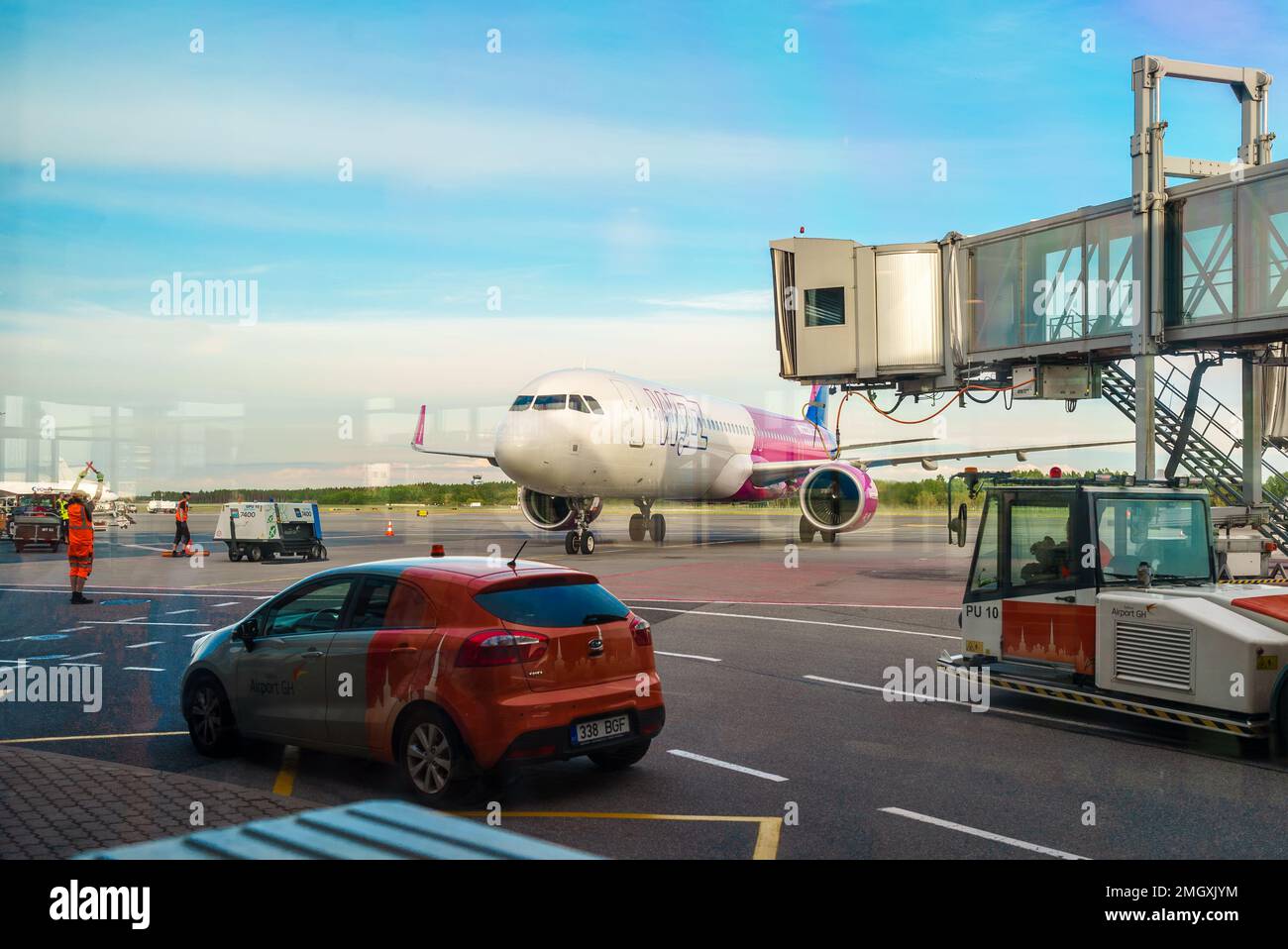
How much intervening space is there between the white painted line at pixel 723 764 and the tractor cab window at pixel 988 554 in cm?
355

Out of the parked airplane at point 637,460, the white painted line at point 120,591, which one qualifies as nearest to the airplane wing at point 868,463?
the parked airplane at point 637,460

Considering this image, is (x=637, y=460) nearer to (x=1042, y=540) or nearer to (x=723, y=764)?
(x=1042, y=540)

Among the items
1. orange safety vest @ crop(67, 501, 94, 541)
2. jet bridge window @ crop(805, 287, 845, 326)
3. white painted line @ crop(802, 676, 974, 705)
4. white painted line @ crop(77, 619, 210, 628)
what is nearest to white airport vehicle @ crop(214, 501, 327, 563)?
orange safety vest @ crop(67, 501, 94, 541)

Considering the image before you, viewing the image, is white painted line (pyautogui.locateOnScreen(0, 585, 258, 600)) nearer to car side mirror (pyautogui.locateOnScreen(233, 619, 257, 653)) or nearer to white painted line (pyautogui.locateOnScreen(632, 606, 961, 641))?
white painted line (pyautogui.locateOnScreen(632, 606, 961, 641))

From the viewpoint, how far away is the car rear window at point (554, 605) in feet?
23.5

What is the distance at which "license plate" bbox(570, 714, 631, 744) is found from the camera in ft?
22.9

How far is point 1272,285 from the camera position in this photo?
16172mm

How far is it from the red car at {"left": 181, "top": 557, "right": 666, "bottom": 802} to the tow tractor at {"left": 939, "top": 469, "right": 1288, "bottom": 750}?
3.99 meters

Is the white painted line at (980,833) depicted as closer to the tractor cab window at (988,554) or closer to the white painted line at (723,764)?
the white painted line at (723,764)

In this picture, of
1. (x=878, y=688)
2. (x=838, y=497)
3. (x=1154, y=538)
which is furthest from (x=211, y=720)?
(x=838, y=497)

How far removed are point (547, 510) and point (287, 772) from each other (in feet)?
81.5

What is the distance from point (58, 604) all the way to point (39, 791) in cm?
1346
